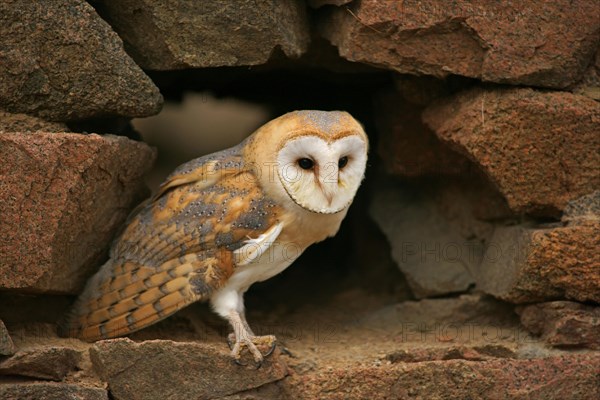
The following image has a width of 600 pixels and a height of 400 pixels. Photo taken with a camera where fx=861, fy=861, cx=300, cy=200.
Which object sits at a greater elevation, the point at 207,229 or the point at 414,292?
the point at 207,229

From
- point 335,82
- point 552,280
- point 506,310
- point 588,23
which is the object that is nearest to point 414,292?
point 506,310

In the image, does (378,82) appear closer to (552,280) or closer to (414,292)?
(414,292)

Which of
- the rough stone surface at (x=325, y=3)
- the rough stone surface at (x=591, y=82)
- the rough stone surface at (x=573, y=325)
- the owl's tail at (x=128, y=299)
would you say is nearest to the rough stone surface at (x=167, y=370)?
the owl's tail at (x=128, y=299)

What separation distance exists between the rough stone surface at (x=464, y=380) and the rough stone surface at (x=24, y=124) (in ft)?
4.32

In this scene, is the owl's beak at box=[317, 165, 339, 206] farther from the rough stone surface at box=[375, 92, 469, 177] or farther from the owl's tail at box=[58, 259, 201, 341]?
the rough stone surface at box=[375, 92, 469, 177]

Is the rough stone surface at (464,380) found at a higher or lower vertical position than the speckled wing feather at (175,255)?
lower

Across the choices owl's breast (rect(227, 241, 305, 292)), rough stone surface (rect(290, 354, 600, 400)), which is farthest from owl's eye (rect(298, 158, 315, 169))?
rough stone surface (rect(290, 354, 600, 400))

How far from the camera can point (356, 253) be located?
4832mm

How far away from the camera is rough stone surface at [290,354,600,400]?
3.23 metres

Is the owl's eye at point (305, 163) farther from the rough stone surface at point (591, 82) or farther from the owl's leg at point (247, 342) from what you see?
the rough stone surface at point (591, 82)

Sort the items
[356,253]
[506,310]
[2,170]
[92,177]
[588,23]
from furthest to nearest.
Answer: [356,253]
[506,310]
[588,23]
[92,177]
[2,170]

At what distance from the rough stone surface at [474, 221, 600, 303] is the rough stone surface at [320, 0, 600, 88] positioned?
0.61 m

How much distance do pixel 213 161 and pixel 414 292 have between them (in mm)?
1246

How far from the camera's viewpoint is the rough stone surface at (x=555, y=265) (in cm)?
339
